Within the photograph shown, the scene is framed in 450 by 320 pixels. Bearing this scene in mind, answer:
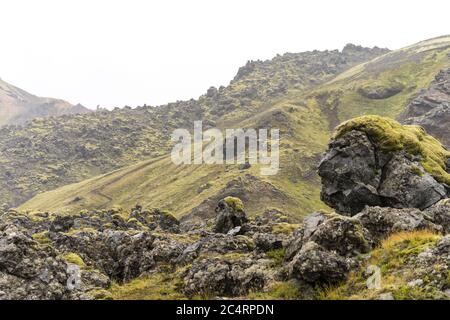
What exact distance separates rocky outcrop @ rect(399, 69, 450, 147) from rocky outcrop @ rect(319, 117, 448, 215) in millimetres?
129181

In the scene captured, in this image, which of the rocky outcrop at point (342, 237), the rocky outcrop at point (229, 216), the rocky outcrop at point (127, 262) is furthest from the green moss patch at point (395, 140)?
the rocky outcrop at point (229, 216)

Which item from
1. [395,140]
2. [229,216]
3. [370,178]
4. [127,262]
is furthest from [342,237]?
[229,216]

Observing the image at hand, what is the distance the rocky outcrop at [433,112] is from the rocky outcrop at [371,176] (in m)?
129

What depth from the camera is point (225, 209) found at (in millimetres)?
44531

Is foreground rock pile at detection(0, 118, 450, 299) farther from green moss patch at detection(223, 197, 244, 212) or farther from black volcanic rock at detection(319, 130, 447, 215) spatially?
green moss patch at detection(223, 197, 244, 212)

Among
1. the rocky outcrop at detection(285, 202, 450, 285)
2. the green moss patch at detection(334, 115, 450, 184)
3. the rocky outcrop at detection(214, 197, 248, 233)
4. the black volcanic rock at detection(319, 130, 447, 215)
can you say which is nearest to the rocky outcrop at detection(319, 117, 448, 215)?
the black volcanic rock at detection(319, 130, 447, 215)

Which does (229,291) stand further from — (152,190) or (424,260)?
(152,190)

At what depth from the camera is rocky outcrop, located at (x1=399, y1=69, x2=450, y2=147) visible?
515 feet

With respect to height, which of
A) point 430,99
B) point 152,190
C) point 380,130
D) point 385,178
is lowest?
point 152,190

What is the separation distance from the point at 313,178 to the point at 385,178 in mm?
119673

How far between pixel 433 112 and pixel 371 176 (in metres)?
140

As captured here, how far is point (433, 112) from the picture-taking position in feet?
532

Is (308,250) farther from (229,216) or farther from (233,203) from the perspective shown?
(233,203)
